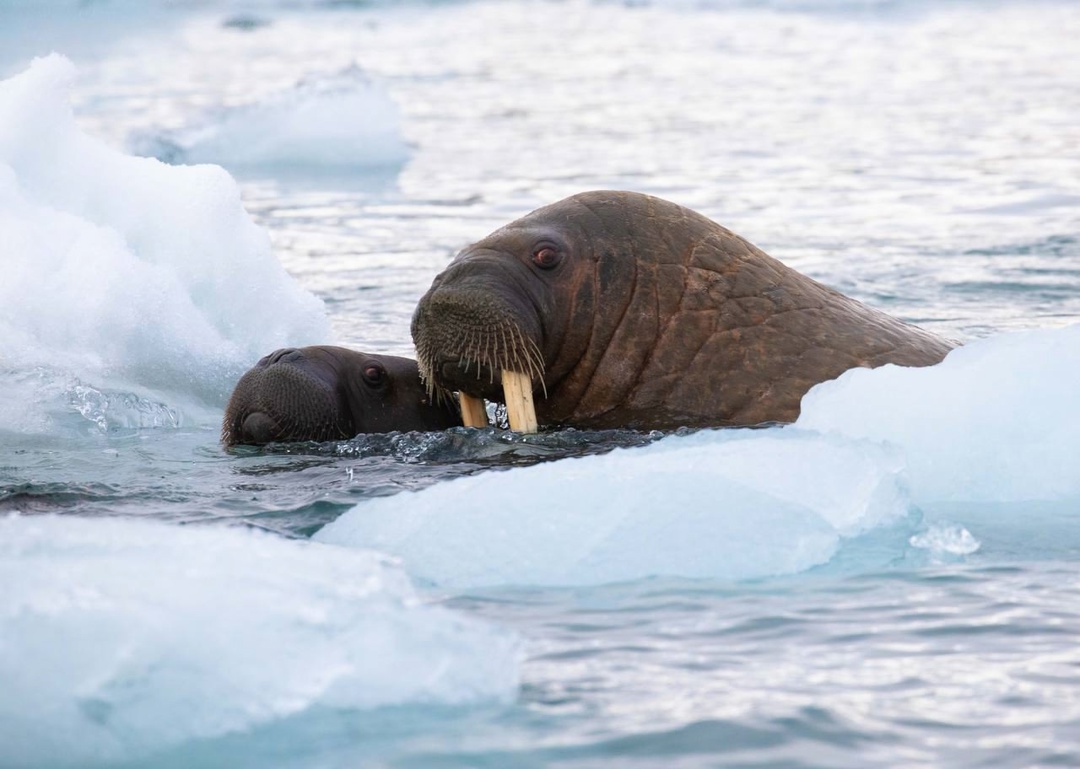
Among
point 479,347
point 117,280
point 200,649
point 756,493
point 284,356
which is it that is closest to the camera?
point 200,649

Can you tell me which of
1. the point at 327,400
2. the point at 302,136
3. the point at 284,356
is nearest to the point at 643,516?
the point at 327,400

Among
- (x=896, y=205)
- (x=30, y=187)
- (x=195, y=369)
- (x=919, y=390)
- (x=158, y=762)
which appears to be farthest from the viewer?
(x=896, y=205)

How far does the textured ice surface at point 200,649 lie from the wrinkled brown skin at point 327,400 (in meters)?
2.81

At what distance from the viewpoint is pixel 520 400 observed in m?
6.64

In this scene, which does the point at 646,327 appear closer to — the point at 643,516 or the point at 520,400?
the point at 520,400

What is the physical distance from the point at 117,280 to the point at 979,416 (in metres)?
4.93

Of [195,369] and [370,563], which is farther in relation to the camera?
[195,369]

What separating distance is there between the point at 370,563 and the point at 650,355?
2.68 m

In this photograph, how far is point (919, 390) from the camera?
627 cm

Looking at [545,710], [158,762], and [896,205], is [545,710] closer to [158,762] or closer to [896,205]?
[158,762]

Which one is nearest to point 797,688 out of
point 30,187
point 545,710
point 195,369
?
point 545,710

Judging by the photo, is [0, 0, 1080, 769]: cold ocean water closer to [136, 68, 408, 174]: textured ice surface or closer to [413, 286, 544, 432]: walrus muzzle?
[413, 286, 544, 432]: walrus muzzle

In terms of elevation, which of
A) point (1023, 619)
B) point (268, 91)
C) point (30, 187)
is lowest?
point (1023, 619)

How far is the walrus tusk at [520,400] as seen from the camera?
662cm
